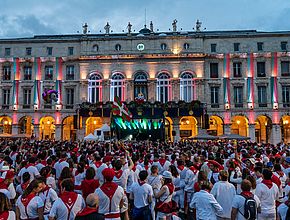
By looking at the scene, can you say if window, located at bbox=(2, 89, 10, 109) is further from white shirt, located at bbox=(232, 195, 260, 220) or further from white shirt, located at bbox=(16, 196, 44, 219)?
white shirt, located at bbox=(232, 195, 260, 220)

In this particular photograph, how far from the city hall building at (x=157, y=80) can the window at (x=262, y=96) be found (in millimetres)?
135

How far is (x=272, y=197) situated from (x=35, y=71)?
45.7m

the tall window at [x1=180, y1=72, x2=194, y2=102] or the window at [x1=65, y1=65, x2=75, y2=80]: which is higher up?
the window at [x1=65, y1=65, x2=75, y2=80]

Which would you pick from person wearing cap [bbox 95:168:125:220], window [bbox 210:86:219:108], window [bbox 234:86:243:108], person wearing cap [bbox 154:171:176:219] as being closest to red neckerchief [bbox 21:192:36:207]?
person wearing cap [bbox 95:168:125:220]

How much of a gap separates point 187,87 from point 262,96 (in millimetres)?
10861

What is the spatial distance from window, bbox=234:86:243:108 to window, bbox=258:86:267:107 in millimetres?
2539

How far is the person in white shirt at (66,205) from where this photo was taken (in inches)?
244

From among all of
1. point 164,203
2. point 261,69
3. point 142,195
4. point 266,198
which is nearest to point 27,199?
Result: point 142,195

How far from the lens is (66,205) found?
6.26 meters

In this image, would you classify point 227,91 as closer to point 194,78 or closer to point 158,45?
point 194,78

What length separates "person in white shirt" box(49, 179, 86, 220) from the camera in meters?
6.19

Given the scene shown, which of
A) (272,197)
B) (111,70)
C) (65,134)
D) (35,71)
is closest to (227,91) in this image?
(111,70)

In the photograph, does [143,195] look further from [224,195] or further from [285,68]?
[285,68]

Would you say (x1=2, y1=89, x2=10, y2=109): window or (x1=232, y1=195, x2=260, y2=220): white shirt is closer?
(x1=232, y1=195, x2=260, y2=220): white shirt
